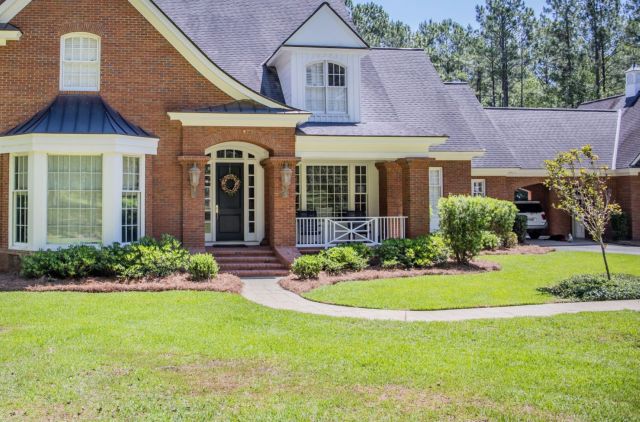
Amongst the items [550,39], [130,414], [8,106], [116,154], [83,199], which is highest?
[550,39]

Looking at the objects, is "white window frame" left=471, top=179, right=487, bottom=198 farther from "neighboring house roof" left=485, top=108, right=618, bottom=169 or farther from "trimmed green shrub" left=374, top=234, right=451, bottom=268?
"trimmed green shrub" left=374, top=234, right=451, bottom=268

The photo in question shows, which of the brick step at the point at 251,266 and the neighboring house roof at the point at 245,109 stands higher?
the neighboring house roof at the point at 245,109

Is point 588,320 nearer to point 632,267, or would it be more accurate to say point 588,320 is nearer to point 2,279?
point 632,267

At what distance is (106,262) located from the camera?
14281mm

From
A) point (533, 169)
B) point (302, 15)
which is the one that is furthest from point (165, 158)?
point (533, 169)

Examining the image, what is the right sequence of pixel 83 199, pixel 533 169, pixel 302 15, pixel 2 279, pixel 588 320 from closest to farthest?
pixel 588 320 < pixel 2 279 < pixel 83 199 < pixel 302 15 < pixel 533 169

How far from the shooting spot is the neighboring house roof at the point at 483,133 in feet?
86.9

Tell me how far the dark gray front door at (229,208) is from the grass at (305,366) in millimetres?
8314

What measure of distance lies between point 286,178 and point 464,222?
16.7 ft

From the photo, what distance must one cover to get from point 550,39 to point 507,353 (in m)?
52.6

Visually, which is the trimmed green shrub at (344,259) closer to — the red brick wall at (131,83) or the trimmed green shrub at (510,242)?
the red brick wall at (131,83)

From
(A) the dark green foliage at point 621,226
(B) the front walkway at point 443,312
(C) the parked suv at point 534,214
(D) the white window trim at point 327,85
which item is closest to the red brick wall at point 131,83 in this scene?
(D) the white window trim at point 327,85

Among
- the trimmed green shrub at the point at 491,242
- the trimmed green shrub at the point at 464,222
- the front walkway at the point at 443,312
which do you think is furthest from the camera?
the trimmed green shrub at the point at 491,242

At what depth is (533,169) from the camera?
2873 centimetres
